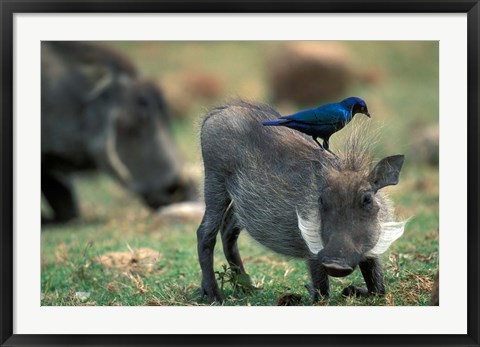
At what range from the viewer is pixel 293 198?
4.80m

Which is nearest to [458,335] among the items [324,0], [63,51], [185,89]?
[324,0]

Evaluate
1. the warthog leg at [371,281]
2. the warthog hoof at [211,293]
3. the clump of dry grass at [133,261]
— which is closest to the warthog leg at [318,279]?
the warthog leg at [371,281]

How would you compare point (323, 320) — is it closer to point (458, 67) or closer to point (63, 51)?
point (458, 67)

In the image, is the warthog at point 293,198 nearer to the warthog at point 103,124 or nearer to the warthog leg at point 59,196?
the warthog at point 103,124

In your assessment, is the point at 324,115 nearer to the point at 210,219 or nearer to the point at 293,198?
the point at 293,198

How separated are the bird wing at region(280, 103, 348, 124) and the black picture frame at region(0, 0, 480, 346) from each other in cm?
51

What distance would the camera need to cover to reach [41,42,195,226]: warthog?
351 inches

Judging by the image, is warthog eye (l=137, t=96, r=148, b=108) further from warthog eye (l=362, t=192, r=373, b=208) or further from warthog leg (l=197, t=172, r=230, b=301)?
warthog eye (l=362, t=192, r=373, b=208)

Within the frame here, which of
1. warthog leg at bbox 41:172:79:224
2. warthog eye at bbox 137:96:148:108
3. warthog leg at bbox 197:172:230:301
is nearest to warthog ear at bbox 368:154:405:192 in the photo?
warthog leg at bbox 197:172:230:301

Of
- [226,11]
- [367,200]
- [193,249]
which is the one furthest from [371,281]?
[193,249]

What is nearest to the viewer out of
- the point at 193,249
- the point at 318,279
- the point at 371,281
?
the point at 318,279

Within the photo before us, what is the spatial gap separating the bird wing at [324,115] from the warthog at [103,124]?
463 cm

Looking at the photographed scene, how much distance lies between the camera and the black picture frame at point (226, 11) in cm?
426

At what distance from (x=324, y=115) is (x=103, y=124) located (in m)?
4.82
